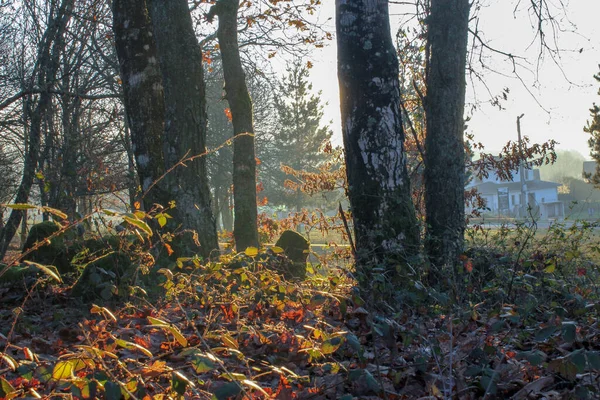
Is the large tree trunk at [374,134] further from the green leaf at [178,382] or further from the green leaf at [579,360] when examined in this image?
the green leaf at [178,382]

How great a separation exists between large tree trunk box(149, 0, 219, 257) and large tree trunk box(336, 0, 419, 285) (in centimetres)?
259

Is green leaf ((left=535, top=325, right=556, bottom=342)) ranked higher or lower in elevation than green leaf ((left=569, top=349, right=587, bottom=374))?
higher

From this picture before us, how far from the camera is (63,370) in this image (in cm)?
204

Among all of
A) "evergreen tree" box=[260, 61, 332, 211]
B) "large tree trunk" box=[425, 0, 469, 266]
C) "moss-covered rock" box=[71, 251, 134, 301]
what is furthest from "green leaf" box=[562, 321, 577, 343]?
"evergreen tree" box=[260, 61, 332, 211]

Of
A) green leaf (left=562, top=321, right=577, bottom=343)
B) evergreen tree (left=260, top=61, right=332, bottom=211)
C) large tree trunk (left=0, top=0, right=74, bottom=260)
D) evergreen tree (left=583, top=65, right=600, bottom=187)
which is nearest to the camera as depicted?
green leaf (left=562, top=321, right=577, bottom=343)

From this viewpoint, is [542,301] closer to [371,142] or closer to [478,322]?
[478,322]

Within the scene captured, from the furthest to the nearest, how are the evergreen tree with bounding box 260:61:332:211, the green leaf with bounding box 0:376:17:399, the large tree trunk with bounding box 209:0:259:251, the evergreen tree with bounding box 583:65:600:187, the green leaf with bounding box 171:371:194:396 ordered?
the evergreen tree with bounding box 260:61:332:211 → the evergreen tree with bounding box 583:65:600:187 → the large tree trunk with bounding box 209:0:259:251 → the green leaf with bounding box 171:371:194:396 → the green leaf with bounding box 0:376:17:399

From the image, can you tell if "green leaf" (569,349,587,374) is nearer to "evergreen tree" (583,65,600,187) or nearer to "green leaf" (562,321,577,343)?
"green leaf" (562,321,577,343)

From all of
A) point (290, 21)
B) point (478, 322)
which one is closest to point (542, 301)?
point (478, 322)

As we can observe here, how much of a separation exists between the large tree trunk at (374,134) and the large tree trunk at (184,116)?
259 cm

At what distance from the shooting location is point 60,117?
16656 millimetres

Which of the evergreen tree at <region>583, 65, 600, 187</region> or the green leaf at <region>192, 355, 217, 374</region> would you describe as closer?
the green leaf at <region>192, 355, 217, 374</region>

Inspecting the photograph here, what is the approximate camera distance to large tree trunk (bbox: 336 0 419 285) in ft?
18.6

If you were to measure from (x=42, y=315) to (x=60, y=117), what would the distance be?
12498 millimetres
